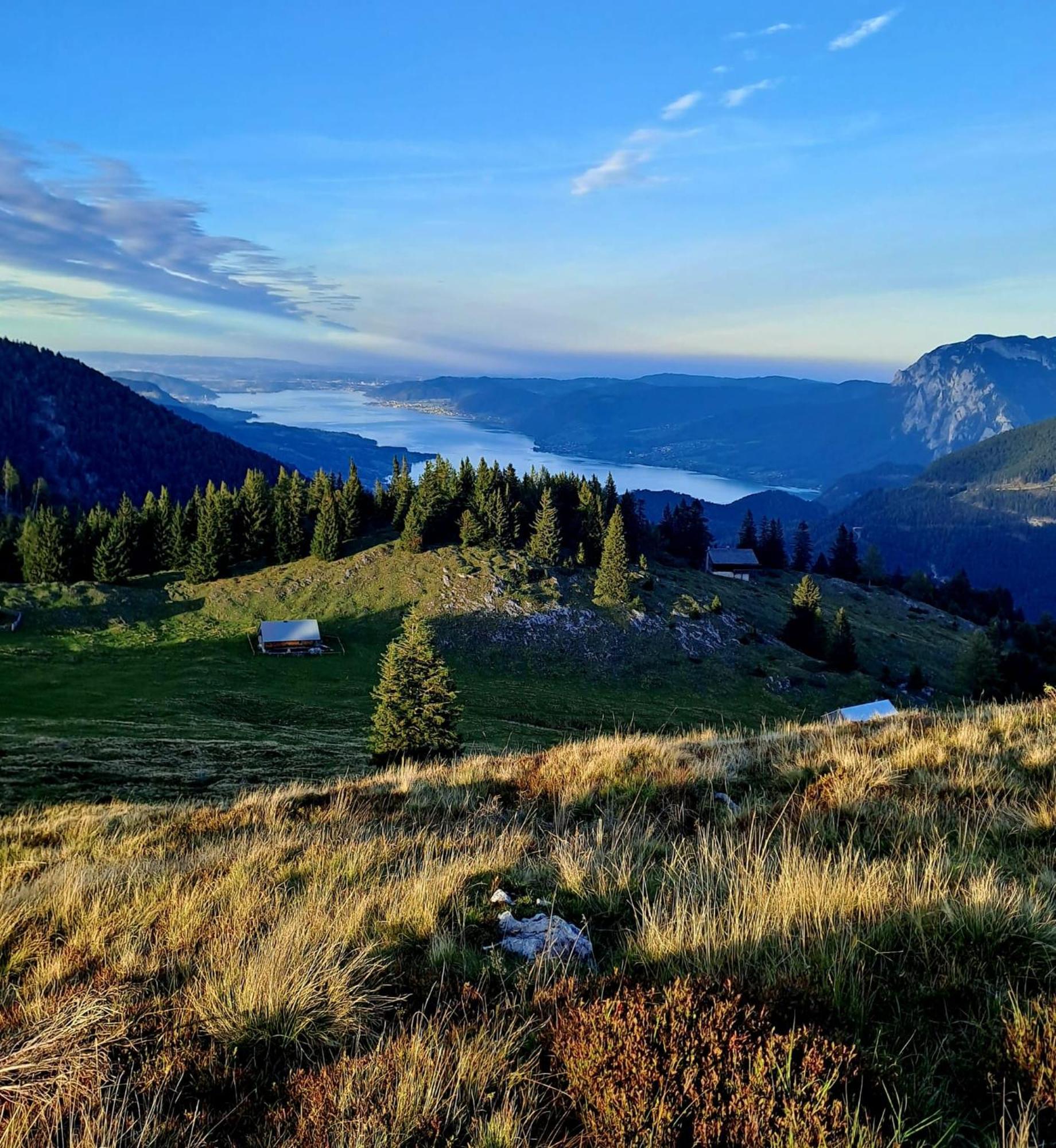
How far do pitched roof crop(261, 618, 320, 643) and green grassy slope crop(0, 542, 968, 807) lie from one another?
2.65 metres

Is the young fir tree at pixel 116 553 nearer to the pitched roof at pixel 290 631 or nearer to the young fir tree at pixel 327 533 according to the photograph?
the young fir tree at pixel 327 533

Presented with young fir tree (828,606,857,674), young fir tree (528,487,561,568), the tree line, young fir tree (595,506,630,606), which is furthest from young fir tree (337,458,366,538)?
young fir tree (828,606,857,674)

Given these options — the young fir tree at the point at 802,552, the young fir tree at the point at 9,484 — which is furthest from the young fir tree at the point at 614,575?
the young fir tree at the point at 9,484

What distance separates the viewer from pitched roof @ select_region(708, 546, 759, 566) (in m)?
111

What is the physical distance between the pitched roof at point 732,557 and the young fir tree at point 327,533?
60.1 m

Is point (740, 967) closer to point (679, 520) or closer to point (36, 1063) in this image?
point (36, 1063)

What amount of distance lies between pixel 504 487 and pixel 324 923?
81.0 metres

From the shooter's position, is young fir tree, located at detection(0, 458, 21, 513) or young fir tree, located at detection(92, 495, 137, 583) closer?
young fir tree, located at detection(92, 495, 137, 583)

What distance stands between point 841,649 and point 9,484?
179 metres

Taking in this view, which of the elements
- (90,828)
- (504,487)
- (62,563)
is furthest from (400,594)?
(90,828)

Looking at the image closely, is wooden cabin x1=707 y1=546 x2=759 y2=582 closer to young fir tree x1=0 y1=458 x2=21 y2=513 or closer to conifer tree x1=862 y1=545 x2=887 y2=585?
conifer tree x1=862 y1=545 x2=887 y2=585

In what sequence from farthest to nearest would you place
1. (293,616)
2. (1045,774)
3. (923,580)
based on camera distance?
(923,580) < (293,616) < (1045,774)

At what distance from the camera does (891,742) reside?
32.6 ft

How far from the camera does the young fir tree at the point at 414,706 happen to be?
29625 mm
